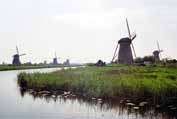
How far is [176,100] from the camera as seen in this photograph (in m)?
13.6

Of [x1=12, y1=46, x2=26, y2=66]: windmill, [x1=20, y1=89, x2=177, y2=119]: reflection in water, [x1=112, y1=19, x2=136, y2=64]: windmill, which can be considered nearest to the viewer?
[x1=20, y1=89, x2=177, y2=119]: reflection in water

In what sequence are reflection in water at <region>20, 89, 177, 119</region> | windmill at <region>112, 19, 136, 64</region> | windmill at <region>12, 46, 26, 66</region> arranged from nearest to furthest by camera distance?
reflection in water at <region>20, 89, 177, 119</region> < windmill at <region>112, 19, 136, 64</region> < windmill at <region>12, 46, 26, 66</region>

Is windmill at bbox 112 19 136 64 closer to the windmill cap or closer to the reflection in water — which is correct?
the windmill cap

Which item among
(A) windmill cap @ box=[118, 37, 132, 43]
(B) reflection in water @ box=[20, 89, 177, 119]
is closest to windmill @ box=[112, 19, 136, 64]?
(A) windmill cap @ box=[118, 37, 132, 43]

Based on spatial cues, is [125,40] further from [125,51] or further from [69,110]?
[69,110]

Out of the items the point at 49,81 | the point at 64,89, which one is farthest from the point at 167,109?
the point at 49,81

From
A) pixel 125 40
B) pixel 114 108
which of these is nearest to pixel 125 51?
pixel 125 40

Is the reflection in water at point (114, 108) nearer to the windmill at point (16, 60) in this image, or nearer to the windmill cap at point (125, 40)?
the windmill cap at point (125, 40)

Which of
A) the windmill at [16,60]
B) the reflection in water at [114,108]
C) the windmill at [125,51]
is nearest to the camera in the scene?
the reflection in water at [114,108]

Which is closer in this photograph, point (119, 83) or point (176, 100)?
point (176, 100)

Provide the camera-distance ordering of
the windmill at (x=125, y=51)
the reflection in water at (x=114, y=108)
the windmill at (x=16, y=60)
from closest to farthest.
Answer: the reflection in water at (x=114, y=108) < the windmill at (x=125, y=51) < the windmill at (x=16, y=60)

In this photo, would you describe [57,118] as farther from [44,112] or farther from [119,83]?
[119,83]

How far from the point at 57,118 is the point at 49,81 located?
380 inches

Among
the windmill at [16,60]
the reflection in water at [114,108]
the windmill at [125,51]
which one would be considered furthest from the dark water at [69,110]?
the windmill at [16,60]
